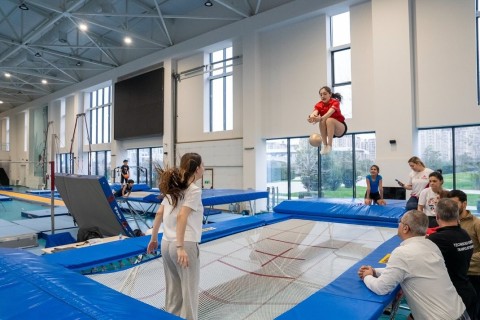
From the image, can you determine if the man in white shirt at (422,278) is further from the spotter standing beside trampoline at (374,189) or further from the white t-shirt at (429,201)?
the spotter standing beside trampoline at (374,189)

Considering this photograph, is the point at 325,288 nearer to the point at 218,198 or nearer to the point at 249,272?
the point at 249,272

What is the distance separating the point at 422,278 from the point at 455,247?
359 mm

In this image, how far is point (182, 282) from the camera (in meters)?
1.73

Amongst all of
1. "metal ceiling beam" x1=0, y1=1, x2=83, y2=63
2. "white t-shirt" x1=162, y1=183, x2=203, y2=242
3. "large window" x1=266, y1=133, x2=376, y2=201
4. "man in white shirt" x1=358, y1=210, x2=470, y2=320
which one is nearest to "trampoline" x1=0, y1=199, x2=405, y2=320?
"man in white shirt" x1=358, y1=210, x2=470, y2=320

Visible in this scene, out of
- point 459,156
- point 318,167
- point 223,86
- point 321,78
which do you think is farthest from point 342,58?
point 223,86

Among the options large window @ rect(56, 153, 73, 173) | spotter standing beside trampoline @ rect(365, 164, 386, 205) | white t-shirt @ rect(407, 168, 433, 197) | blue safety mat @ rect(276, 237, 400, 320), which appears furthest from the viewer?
large window @ rect(56, 153, 73, 173)

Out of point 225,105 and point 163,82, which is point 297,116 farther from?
point 163,82

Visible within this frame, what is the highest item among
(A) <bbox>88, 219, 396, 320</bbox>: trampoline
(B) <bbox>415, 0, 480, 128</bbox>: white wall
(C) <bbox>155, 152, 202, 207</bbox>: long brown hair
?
(B) <bbox>415, 0, 480, 128</bbox>: white wall

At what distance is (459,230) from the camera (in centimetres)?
193

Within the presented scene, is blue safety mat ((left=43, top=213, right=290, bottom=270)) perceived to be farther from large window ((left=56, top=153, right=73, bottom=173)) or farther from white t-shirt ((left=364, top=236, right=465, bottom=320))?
large window ((left=56, top=153, right=73, bottom=173))

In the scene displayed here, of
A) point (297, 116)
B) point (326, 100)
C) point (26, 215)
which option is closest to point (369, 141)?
point (297, 116)

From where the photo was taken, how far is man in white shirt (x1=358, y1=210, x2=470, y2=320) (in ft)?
5.51

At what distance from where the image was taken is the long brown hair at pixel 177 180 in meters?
1.75

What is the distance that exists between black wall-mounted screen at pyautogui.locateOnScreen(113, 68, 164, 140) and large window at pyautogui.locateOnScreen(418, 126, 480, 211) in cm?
836
